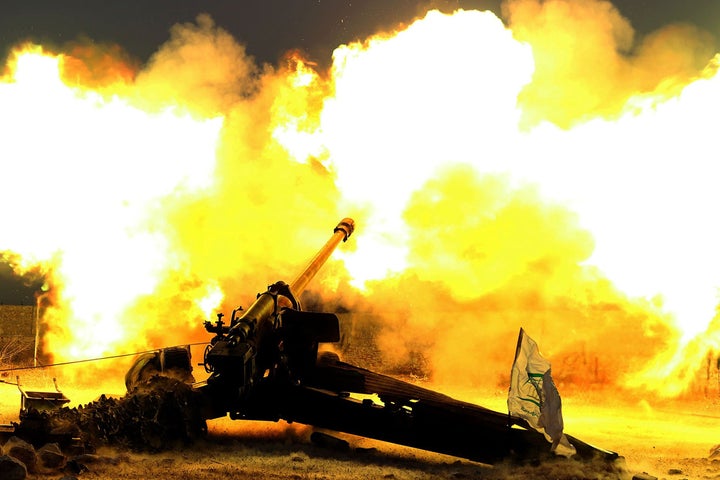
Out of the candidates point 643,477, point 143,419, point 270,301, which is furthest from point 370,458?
point 643,477

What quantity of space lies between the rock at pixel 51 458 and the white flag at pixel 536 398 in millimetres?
5637

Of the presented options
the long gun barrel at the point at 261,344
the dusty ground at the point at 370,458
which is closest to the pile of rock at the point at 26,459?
the dusty ground at the point at 370,458

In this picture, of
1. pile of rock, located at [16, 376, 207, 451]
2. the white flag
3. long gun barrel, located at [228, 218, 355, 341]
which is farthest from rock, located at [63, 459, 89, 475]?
the white flag

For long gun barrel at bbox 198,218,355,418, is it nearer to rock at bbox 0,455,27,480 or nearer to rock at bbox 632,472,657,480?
rock at bbox 0,455,27,480

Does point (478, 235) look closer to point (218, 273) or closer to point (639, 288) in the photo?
point (639, 288)

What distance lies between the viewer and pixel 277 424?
12898 mm

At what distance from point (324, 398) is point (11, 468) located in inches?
174

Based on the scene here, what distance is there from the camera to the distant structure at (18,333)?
813 inches

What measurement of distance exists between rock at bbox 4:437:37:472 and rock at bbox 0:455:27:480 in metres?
0.40

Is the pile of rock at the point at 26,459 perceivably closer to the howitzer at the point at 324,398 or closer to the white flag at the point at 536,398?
the howitzer at the point at 324,398

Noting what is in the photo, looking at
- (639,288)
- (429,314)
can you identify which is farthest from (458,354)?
(639,288)

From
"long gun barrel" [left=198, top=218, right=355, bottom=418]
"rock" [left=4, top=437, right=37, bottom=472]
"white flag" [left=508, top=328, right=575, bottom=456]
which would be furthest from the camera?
"long gun barrel" [left=198, top=218, right=355, bottom=418]

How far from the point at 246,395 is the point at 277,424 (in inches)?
96.2

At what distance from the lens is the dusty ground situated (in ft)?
30.0
